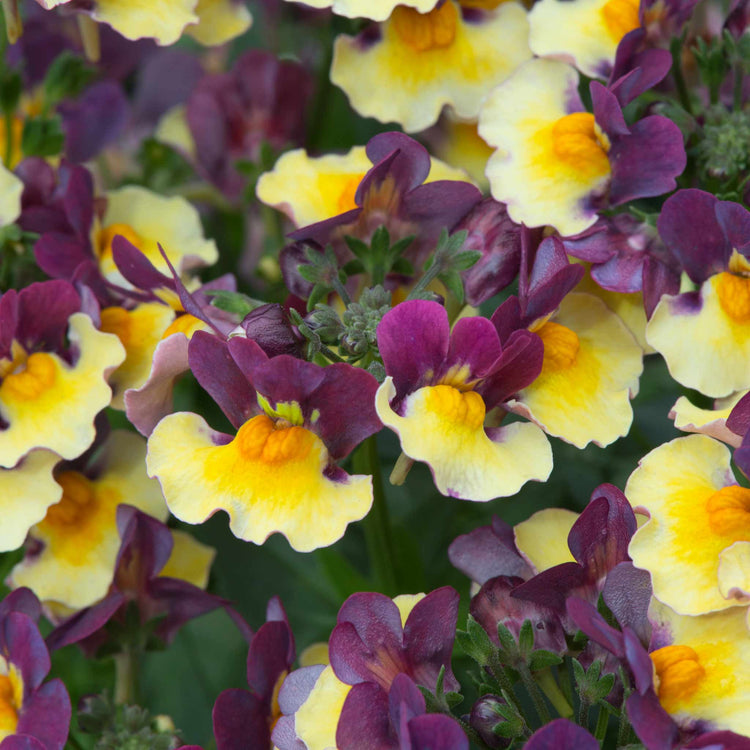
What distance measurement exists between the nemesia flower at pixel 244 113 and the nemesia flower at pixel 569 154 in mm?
353

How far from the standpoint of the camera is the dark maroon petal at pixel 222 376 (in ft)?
2.01

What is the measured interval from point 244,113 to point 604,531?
617mm

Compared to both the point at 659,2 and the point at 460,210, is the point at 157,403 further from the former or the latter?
the point at 659,2

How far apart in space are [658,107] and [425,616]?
1.22 feet

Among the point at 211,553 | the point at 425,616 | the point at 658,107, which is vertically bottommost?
the point at 211,553

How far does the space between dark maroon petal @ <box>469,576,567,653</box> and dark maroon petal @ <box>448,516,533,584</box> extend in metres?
0.03

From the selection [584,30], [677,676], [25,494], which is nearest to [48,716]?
[25,494]

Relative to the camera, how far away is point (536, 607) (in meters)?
0.61

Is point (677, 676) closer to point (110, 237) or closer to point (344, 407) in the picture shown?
point (344, 407)

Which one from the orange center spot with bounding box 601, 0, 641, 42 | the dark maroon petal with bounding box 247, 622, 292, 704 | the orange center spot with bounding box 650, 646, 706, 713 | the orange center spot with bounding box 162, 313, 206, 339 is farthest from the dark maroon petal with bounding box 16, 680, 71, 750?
the orange center spot with bounding box 601, 0, 641, 42

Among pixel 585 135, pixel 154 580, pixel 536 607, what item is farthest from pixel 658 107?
pixel 154 580

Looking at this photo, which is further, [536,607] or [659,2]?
[659,2]

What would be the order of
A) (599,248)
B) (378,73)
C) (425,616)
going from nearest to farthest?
(425,616)
(599,248)
(378,73)

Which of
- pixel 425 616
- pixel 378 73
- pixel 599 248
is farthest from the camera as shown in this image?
pixel 378 73
